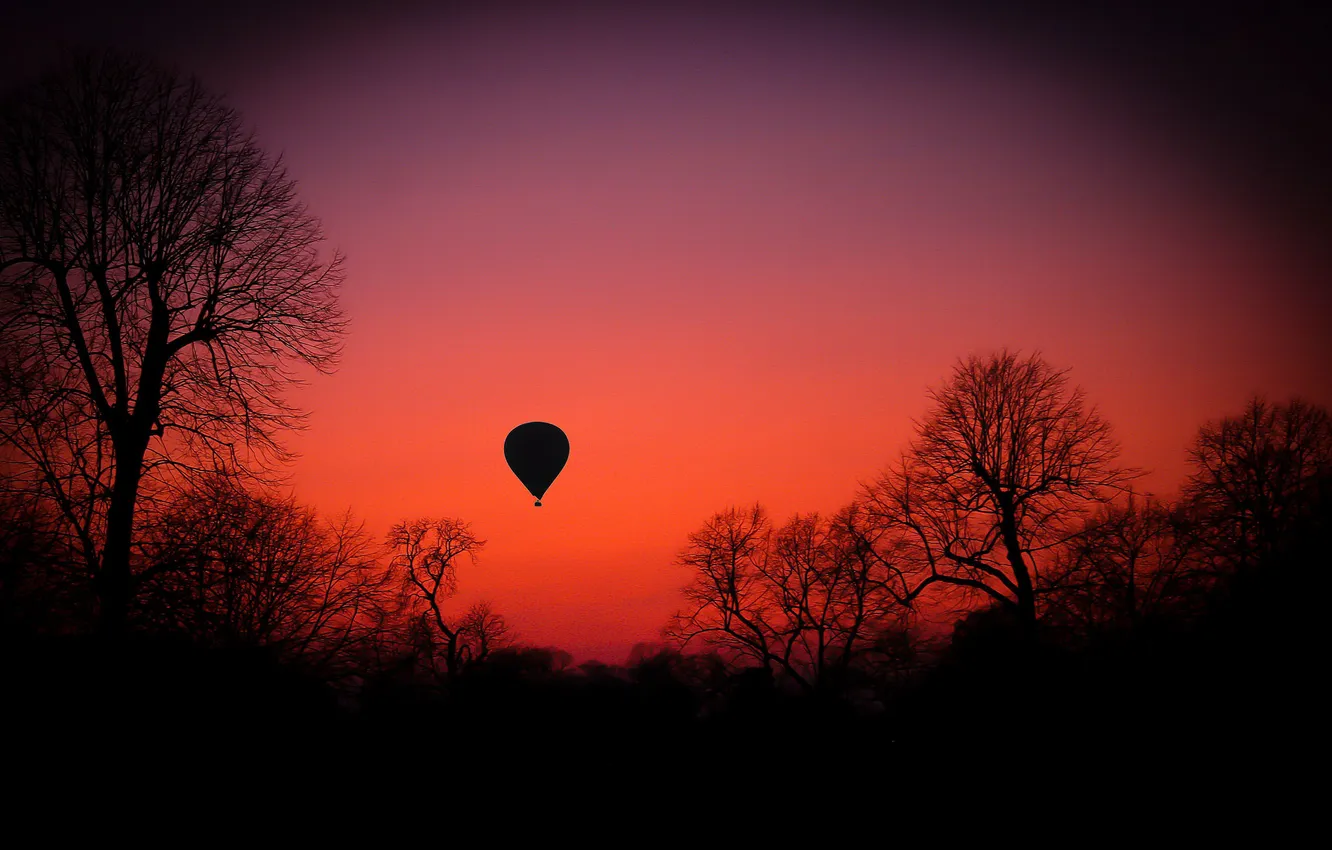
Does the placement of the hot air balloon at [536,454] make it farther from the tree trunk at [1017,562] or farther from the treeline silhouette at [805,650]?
the tree trunk at [1017,562]

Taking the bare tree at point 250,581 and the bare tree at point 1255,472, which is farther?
the bare tree at point 1255,472

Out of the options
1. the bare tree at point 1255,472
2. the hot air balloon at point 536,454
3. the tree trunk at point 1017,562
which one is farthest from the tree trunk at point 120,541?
the bare tree at point 1255,472

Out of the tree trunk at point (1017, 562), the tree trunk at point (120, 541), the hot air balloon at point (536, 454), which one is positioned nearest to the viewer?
the tree trunk at point (120, 541)

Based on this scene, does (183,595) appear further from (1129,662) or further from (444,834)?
(1129,662)

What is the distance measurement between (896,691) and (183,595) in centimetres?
2728

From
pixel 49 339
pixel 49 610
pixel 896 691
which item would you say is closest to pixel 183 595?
pixel 49 610

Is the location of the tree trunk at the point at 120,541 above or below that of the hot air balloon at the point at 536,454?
below

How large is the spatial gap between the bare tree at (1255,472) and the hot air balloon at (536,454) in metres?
19.2

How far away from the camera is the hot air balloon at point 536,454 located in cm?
1894

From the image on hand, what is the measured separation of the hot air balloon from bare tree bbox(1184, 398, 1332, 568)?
1924 cm

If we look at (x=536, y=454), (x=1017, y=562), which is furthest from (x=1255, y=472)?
(x=536, y=454)

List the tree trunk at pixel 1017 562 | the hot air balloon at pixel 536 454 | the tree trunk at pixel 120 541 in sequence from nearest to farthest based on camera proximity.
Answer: the tree trunk at pixel 120 541, the tree trunk at pixel 1017 562, the hot air balloon at pixel 536 454

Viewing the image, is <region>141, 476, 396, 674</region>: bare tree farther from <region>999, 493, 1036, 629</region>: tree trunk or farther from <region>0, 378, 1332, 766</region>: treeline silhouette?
<region>999, 493, 1036, 629</region>: tree trunk

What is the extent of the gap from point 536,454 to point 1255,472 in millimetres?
21742
